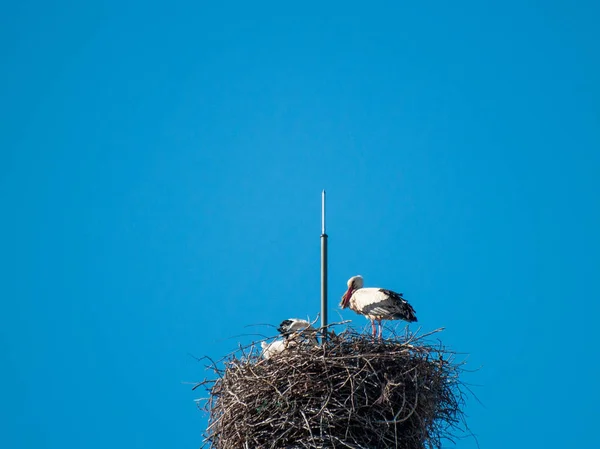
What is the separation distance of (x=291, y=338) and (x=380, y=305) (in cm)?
235

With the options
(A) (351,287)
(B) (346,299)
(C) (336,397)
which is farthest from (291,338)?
(A) (351,287)

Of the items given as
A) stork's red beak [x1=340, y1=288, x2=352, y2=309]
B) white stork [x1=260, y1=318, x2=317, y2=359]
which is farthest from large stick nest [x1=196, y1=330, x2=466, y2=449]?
stork's red beak [x1=340, y1=288, x2=352, y2=309]

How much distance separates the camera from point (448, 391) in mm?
10289

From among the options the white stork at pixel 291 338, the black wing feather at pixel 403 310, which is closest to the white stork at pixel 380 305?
the black wing feather at pixel 403 310

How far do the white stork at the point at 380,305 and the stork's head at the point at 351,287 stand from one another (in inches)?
5.4

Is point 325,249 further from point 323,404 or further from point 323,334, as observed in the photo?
point 323,404

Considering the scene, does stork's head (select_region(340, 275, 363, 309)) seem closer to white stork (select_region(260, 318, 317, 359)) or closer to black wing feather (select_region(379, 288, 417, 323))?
black wing feather (select_region(379, 288, 417, 323))

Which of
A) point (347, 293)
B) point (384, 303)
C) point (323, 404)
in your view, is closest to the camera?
point (323, 404)

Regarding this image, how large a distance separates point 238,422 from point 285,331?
1.20m

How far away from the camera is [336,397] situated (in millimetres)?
9391

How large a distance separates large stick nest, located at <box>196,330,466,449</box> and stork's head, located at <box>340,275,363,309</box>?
2.65 meters

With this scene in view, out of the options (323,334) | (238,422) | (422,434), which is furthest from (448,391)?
(238,422)

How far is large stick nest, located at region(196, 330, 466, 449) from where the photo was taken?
365 inches

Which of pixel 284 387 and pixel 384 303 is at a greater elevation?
pixel 384 303
